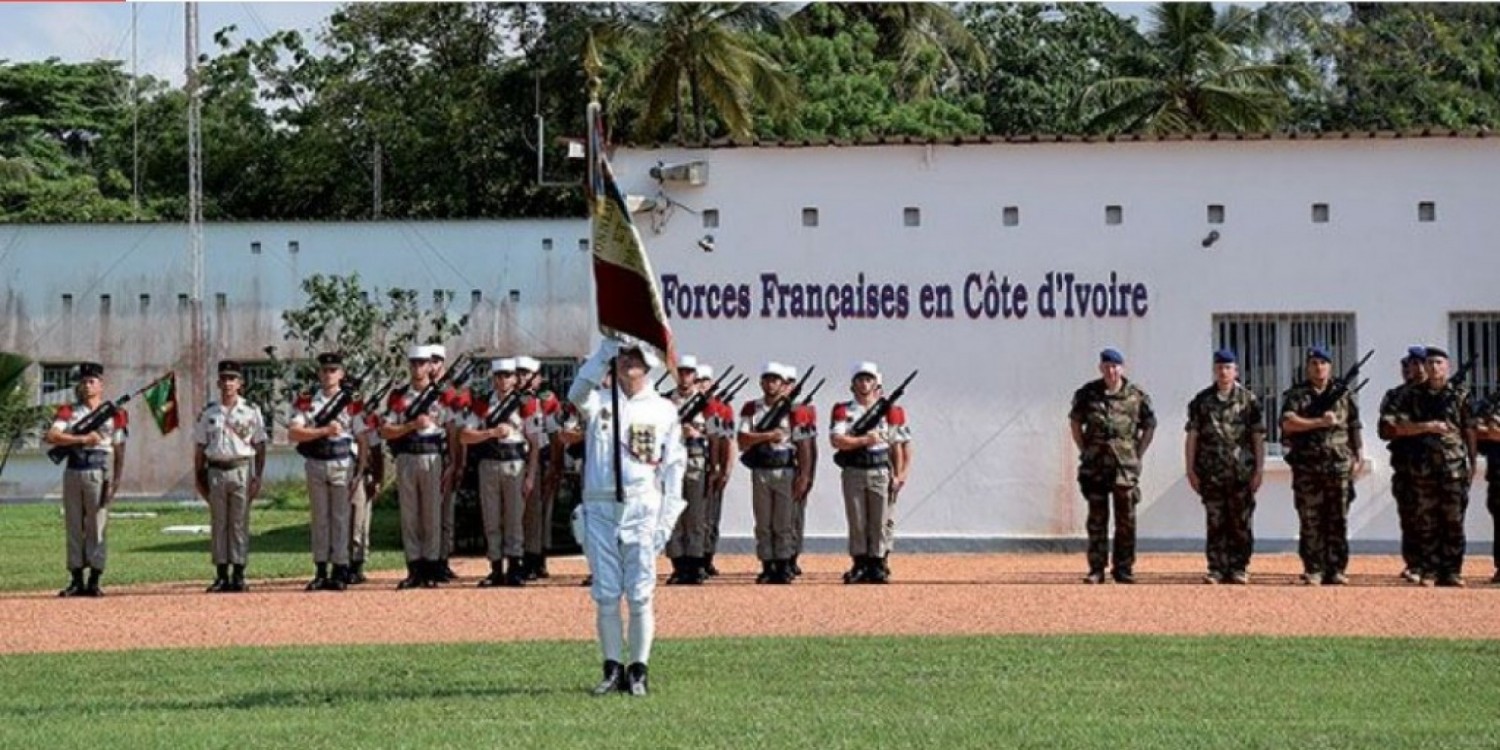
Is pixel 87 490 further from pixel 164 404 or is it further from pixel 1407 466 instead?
pixel 164 404

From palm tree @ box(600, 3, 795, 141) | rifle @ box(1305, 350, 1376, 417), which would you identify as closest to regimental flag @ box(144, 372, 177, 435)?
palm tree @ box(600, 3, 795, 141)

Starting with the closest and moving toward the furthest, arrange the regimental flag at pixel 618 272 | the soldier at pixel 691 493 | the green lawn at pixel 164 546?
the regimental flag at pixel 618 272
the soldier at pixel 691 493
the green lawn at pixel 164 546

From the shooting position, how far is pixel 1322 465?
20234mm

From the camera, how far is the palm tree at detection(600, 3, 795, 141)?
150 feet

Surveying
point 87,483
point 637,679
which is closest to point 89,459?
point 87,483

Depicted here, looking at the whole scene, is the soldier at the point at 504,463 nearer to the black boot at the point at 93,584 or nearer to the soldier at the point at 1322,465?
the black boot at the point at 93,584

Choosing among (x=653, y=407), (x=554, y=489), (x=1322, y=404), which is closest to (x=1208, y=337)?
(x=1322, y=404)

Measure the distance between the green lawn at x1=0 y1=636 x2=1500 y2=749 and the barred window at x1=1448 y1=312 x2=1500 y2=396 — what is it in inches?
333

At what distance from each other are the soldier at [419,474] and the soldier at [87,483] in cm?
213

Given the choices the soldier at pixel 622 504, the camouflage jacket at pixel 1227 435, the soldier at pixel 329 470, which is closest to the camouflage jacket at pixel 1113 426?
the camouflage jacket at pixel 1227 435

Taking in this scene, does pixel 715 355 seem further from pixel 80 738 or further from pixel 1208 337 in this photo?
pixel 80 738

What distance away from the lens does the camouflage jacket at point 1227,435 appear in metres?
20.4

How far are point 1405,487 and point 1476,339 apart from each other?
3700 mm

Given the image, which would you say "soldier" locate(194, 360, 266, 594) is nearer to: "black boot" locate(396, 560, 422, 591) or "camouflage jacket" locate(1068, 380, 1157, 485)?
"black boot" locate(396, 560, 422, 591)
